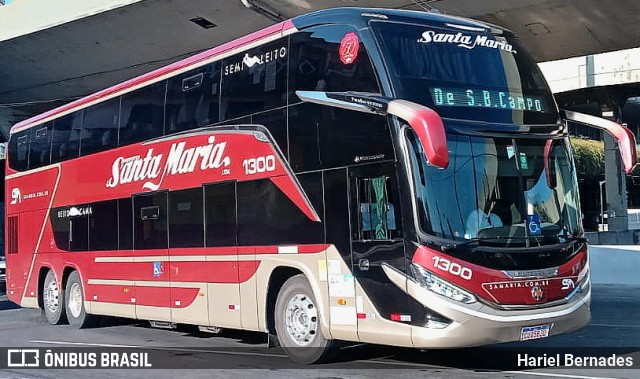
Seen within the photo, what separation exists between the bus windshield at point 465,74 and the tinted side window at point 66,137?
8634 mm

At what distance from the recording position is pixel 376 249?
29.4 ft

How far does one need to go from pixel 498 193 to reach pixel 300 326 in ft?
10.1

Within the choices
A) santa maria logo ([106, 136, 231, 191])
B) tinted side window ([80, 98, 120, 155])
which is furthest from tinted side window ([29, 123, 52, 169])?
santa maria logo ([106, 136, 231, 191])

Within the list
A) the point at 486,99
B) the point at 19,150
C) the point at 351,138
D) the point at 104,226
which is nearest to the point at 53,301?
the point at 104,226

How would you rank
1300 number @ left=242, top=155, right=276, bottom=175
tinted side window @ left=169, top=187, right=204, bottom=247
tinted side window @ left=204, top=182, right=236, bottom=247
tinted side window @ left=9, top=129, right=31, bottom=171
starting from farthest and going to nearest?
1. tinted side window @ left=9, top=129, right=31, bottom=171
2. tinted side window @ left=169, top=187, right=204, bottom=247
3. tinted side window @ left=204, top=182, right=236, bottom=247
4. 1300 number @ left=242, top=155, right=276, bottom=175

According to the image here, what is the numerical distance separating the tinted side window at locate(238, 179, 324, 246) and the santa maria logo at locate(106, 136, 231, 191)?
75 centimetres

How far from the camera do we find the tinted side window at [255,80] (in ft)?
34.7

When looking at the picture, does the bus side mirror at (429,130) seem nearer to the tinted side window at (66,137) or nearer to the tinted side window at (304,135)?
the tinted side window at (304,135)

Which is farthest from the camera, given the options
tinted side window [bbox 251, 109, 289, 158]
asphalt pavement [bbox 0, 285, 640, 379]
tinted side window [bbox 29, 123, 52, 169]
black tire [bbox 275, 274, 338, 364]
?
tinted side window [bbox 29, 123, 52, 169]

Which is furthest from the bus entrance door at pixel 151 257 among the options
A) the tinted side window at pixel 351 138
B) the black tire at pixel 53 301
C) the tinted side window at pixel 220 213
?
the tinted side window at pixel 351 138

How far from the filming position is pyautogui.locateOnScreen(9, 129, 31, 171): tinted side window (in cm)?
1798

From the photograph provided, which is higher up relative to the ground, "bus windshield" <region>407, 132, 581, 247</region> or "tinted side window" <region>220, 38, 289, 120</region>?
"tinted side window" <region>220, 38, 289, 120</region>

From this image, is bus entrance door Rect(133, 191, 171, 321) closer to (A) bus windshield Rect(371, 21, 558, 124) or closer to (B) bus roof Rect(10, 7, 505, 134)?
(B) bus roof Rect(10, 7, 505, 134)

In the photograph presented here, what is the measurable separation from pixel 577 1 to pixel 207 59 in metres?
13.9
